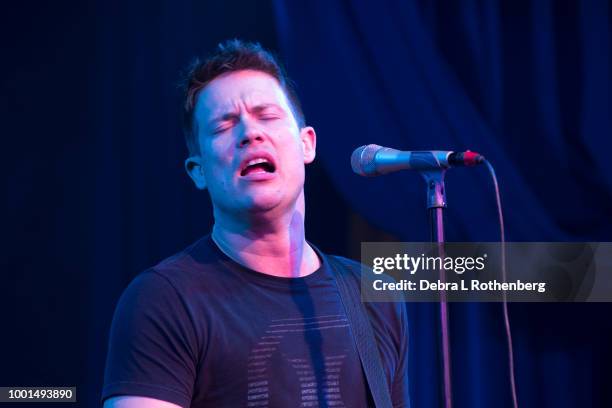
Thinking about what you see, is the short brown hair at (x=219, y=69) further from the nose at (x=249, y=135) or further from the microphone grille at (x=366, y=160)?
the microphone grille at (x=366, y=160)

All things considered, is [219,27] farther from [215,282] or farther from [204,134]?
[215,282]

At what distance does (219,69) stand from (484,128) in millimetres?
1170

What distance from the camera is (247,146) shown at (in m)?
2.12

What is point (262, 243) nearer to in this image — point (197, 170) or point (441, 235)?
point (197, 170)

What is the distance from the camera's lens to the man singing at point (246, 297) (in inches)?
73.2

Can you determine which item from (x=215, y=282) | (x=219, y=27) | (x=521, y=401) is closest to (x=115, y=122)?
(x=219, y=27)

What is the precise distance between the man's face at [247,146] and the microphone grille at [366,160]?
28cm

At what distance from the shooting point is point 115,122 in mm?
3092

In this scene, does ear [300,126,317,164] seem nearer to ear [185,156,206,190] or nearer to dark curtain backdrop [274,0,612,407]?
ear [185,156,206,190]

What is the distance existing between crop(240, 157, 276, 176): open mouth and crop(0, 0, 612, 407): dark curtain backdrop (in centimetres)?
84

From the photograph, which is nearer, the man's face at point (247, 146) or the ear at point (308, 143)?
the man's face at point (247, 146)

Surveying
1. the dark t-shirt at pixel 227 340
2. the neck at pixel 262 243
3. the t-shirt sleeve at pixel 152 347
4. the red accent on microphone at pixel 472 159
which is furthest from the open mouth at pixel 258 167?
the red accent on microphone at pixel 472 159

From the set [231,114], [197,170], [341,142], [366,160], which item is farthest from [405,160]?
[341,142]

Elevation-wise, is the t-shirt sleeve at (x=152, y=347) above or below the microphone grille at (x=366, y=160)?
below
